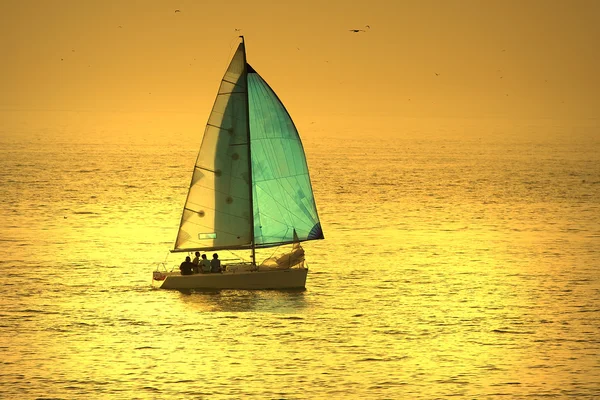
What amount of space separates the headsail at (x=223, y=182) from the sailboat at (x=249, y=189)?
0.05 metres

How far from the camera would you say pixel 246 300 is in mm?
73000

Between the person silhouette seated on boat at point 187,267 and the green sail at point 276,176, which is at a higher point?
the green sail at point 276,176

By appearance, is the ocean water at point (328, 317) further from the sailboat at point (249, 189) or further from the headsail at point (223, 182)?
the headsail at point (223, 182)

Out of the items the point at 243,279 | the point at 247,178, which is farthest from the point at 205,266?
the point at 247,178

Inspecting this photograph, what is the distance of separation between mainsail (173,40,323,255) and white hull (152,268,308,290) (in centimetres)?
213

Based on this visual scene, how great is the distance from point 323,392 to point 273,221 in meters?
19.4

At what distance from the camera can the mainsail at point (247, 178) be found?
74062 millimetres

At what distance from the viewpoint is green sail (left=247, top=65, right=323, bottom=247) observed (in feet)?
243

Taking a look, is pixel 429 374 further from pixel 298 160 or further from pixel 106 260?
pixel 106 260

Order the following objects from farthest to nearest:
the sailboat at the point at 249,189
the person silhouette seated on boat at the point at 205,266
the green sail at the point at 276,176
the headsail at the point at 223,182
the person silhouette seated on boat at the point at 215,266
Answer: the green sail at the point at 276,176, the headsail at the point at 223,182, the sailboat at the point at 249,189, the person silhouette seated on boat at the point at 205,266, the person silhouette seated on boat at the point at 215,266

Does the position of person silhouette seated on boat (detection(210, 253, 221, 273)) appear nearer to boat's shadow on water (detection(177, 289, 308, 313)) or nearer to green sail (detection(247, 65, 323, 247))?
boat's shadow on water (detection(177, 289, 308, 313))

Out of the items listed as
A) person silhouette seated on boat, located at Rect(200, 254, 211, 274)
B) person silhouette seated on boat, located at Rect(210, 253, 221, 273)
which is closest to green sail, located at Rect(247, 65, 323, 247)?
person silhouette seated on boat, located at Rect(210, 253, 221, 273)

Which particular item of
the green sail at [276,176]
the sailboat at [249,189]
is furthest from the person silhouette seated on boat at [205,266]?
the green sail at [276,176]

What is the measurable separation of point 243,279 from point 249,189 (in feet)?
16.9
